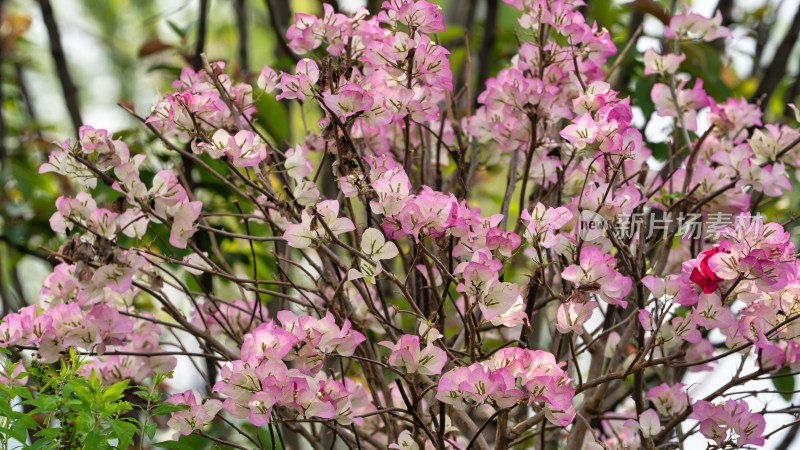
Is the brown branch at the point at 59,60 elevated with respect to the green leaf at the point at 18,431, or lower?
elevated

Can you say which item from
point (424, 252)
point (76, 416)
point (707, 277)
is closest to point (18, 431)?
point (76, 416)

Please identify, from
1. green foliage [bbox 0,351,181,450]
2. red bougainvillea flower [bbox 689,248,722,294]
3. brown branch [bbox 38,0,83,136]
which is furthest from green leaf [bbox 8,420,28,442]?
brown branch [bbox 38,0,83,136]

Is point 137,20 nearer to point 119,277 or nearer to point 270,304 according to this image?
point 270,304

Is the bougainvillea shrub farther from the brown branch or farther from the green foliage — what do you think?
the brown branch

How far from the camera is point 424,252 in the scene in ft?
2.35

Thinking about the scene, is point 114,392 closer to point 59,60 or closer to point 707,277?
point 707,277

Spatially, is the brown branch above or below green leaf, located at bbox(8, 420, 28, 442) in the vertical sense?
above

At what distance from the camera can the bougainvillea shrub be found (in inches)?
27.6

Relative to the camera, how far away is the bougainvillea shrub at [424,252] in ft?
2.30

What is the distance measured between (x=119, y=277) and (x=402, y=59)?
356 mm

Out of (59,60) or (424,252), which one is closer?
(424,252)

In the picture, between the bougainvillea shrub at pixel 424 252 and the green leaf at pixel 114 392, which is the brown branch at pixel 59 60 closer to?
the bougainvillea shrub at pixel 424 252

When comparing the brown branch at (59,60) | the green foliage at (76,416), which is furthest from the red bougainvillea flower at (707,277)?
the brown branch at (59,60)

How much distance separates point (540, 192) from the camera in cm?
95
